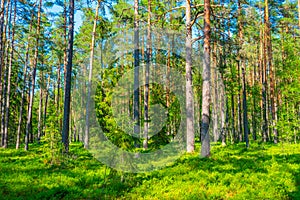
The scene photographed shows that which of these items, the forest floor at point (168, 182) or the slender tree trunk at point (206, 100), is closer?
the forest floor at point (168, 182)

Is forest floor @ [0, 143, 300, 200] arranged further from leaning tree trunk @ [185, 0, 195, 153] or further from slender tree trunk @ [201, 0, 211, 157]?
leaning tree trunk @ [185, 0, 195, 153]

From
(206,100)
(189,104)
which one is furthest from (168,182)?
(189,104)

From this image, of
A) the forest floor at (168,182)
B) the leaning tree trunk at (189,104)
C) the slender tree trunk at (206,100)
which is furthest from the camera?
the leaning tree trunk at (189,104)

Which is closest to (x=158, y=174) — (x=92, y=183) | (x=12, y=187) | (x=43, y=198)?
(x=92, y=183)

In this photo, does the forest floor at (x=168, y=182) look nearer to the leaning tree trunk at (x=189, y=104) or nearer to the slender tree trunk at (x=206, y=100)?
the slender tree trunk at (x=206, y=100)

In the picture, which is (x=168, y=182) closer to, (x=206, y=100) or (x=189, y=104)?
(x=206, y=100)

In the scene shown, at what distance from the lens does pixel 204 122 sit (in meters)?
10.9

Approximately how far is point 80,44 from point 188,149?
55.0 ft

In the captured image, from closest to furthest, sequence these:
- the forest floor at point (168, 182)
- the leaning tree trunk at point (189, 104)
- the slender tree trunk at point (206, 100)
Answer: the forest floor at point (168, 182), the slender tree trunk at point (206, 100), the leaning tree trunk at point (189, 104)

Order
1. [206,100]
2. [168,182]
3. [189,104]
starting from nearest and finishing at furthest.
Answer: [168,182] < [206,100] < [189,104]

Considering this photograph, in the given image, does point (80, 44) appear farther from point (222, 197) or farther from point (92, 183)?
point (222, 197)

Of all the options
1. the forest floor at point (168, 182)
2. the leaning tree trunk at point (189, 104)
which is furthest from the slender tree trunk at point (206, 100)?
the leaning tree trunk at point (189, 104)

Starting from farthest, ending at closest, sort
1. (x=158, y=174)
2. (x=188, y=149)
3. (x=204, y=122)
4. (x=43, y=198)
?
(x=188, y=149) < (x=204, y=122) < (x=158, y=174) < (x=43, y=198)

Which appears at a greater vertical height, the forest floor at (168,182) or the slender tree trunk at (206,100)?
the slender tree trunk at (206,100)
